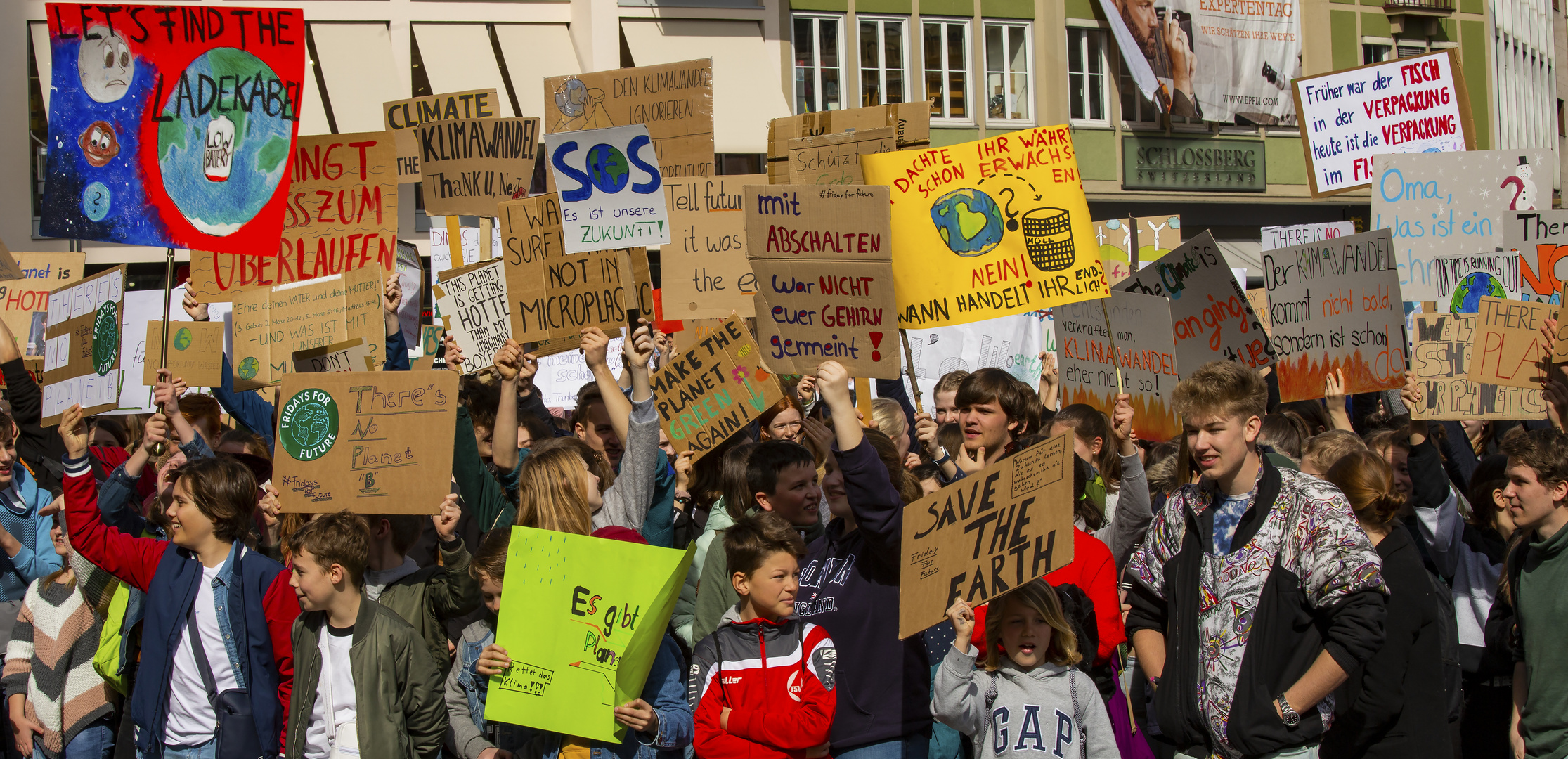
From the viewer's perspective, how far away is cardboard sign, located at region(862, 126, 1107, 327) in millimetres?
6742

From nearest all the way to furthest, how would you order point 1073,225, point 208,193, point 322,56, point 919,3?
point 1073,225 < point 208,193 < point 322,56 < point 919,3

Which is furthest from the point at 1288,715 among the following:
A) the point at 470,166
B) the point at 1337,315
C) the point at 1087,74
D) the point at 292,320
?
the point at 1087,74

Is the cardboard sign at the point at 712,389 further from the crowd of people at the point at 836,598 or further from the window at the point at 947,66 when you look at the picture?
the window at the point at 947,66

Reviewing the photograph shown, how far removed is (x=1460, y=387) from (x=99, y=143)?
7732 millimetres

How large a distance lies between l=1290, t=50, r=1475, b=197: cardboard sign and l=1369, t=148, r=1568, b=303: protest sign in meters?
→ 0.83

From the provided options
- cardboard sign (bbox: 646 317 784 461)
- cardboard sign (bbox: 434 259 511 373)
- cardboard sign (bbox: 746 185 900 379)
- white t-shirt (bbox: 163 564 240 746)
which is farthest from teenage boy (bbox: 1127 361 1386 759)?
cardboard sign (bbox: 434 259 511 373)

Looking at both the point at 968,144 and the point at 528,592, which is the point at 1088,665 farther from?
the point at 968,144

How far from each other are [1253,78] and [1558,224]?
63.9 feet

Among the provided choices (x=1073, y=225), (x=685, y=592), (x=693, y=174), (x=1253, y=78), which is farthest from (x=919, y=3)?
(x=685, y=592)

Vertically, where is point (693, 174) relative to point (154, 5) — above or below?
below

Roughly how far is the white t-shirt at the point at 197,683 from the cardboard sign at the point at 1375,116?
7910 millimetres

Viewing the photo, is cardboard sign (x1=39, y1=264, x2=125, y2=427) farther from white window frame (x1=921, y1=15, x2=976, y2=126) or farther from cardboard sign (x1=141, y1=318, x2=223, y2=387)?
white window frame (x1=921, y1=15, x2=976, y2=126)

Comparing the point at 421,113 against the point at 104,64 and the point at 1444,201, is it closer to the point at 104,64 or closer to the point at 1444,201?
the point at 104,64

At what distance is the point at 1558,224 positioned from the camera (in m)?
8.55
